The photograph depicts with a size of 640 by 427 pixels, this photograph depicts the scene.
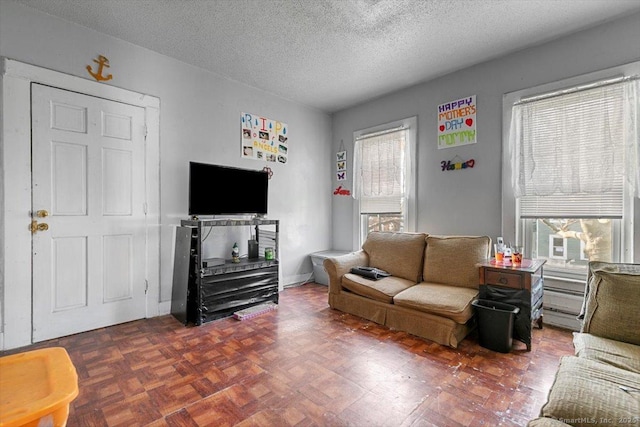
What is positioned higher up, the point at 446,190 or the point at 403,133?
the point at 403,133

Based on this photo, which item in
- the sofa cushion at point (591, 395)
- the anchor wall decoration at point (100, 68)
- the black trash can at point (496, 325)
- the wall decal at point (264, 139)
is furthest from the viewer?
the wall decal at point (264, 139)

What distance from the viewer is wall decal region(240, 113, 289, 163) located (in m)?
3.84

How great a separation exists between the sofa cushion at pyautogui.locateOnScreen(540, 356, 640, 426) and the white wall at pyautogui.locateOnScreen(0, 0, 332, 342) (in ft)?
10.7

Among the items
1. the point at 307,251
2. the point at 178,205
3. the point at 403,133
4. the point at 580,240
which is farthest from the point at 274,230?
the point at 580,240

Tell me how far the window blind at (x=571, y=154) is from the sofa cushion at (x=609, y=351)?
1509 mm

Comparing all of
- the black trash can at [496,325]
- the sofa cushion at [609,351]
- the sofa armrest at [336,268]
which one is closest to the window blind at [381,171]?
the sofa armrest at [336,268]

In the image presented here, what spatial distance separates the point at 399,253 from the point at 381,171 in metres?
1.31

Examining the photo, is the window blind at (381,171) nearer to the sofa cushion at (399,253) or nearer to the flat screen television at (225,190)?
the sofa cushion at (399,253)

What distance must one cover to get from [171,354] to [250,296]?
1067 mm

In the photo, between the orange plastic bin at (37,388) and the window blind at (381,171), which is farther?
the window blind at (381,171)

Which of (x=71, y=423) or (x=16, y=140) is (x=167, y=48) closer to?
(x=16, y=140)

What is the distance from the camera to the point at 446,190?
3.54 metres

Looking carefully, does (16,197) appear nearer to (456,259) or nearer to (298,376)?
(298,376)

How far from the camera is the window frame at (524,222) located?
2.47 m
